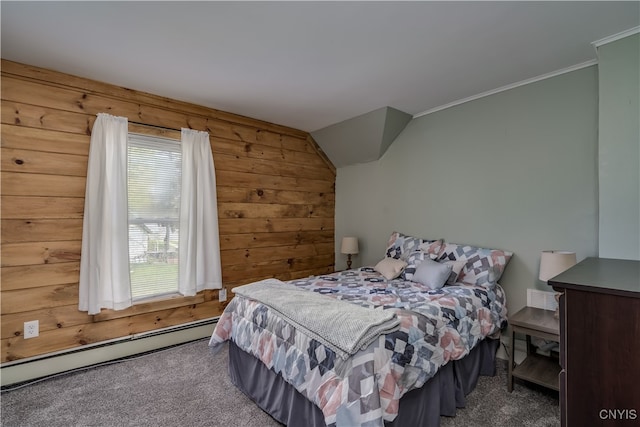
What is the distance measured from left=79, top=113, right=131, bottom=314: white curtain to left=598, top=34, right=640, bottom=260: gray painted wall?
11.8ft

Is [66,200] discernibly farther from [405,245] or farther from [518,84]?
[518,84]

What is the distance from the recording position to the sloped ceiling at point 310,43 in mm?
1688

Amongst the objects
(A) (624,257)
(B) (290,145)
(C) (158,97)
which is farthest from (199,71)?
(A) (624,257)

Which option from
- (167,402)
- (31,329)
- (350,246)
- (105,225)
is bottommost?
(167,402)

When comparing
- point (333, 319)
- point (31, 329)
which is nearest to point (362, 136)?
point (333, 319)

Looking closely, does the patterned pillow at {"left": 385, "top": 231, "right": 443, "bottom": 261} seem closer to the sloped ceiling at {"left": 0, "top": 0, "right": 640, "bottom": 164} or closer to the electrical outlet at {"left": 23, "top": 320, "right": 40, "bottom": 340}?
the sloped ceiling at {"left": 0, "top": 0, "right": 640, "bottom": 164}

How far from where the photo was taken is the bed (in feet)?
4.62

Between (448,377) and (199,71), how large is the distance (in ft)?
9.32

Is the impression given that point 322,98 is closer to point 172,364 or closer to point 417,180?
point 417,180

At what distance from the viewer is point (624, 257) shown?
188cm

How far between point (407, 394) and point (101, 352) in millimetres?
2515

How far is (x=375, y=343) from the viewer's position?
1.46 m

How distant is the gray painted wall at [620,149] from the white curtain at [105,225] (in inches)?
141

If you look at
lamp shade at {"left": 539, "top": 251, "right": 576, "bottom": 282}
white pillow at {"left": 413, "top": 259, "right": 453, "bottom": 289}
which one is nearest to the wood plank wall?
white pillow at {"left": 413, "top": 259, "right": 453, "bottom": 289}
